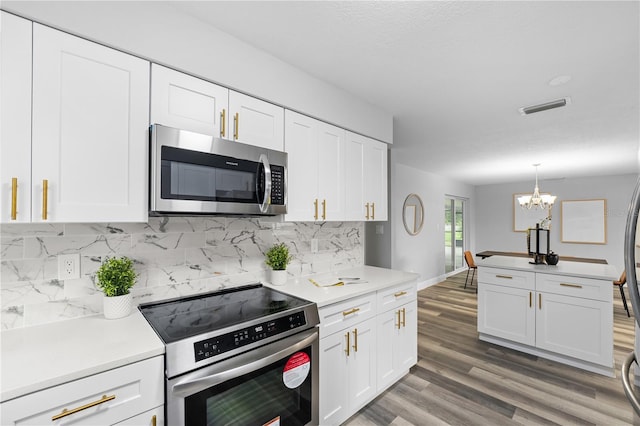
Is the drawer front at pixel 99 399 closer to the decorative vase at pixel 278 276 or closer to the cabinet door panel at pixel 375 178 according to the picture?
the decorative vase at pixel 278 276

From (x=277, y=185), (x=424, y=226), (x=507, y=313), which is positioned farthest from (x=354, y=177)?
(x=424, y=226)

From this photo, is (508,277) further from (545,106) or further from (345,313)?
(345,313)

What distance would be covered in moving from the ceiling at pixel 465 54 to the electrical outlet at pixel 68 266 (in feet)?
4.52

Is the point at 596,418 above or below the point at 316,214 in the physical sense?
below

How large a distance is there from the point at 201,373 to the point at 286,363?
471 millimetres

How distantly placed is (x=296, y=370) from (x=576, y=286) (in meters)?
2.84

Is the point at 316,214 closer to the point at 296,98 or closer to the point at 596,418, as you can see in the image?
the point at 296,98

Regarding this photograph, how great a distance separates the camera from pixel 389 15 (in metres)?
1.49

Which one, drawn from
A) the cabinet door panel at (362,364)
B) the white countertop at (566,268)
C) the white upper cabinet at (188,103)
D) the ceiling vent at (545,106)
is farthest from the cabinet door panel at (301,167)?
Result: the white countertop at (566,268)

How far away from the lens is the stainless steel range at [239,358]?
1.19m

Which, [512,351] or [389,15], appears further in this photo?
[512,351]

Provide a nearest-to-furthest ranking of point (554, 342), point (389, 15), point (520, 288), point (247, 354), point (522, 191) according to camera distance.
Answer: point (247, 354)
point (389, 15)
point (554, 342)
point (520, 288)
point (522, 191)

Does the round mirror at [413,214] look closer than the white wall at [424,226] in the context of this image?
No

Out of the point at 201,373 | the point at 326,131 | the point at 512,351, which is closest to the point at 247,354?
the point at 201,373
